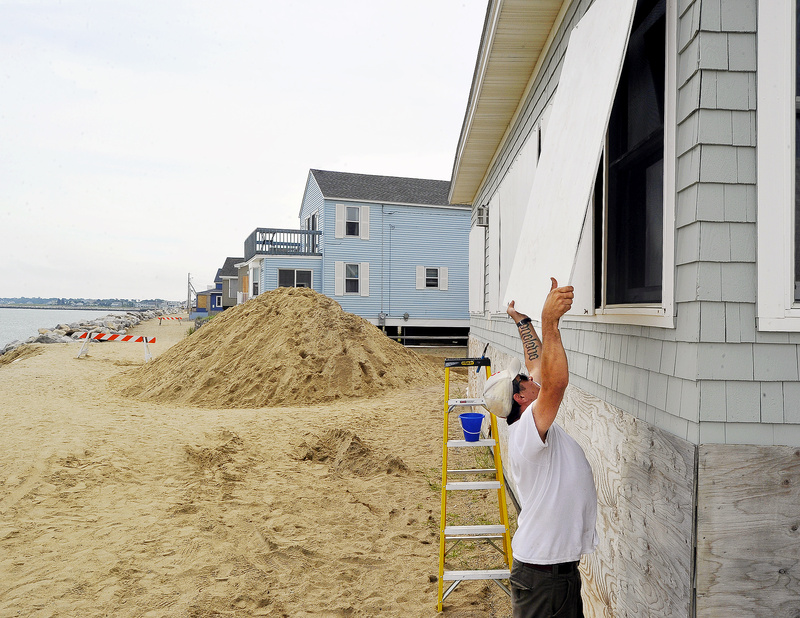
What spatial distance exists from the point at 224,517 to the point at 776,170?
5.89 meters

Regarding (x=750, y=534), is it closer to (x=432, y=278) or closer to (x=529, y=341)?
(x=529, y=341)

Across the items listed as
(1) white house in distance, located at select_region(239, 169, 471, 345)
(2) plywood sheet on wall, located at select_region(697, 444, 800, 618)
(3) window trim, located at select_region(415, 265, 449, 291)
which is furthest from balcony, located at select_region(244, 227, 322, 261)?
(2) plywood sheet on wall, located at select_region(697, 444, 800, 618)

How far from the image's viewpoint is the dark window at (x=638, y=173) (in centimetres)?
290

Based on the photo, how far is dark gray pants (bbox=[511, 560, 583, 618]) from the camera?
2.45 metres

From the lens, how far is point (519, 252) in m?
3.86

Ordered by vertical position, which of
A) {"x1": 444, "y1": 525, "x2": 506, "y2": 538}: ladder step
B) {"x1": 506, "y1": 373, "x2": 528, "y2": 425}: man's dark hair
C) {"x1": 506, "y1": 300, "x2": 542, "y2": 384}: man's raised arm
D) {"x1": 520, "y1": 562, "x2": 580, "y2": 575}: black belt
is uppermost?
{"x1": 506, "y1": 300, "x2": 542, "y2": 384}: man's raised arm

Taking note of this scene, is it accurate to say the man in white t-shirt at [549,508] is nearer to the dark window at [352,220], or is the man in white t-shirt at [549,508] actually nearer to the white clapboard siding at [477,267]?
the white clapboard siding at [477,267]

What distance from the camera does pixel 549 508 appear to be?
2445mm

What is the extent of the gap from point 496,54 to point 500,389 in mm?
4369

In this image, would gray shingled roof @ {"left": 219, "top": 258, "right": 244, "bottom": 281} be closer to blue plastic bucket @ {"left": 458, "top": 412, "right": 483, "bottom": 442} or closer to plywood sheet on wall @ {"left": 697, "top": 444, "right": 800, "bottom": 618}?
blue plastic bucket @ {"left": 458, "top": 412, "right": 483, "bottom": 442}

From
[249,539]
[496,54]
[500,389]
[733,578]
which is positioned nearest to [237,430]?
[249,539]

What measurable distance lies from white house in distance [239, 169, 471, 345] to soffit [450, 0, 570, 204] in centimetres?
1683

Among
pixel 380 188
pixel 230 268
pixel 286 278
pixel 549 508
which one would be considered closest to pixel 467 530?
pixel 549 508

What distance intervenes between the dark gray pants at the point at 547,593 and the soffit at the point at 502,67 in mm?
4441
